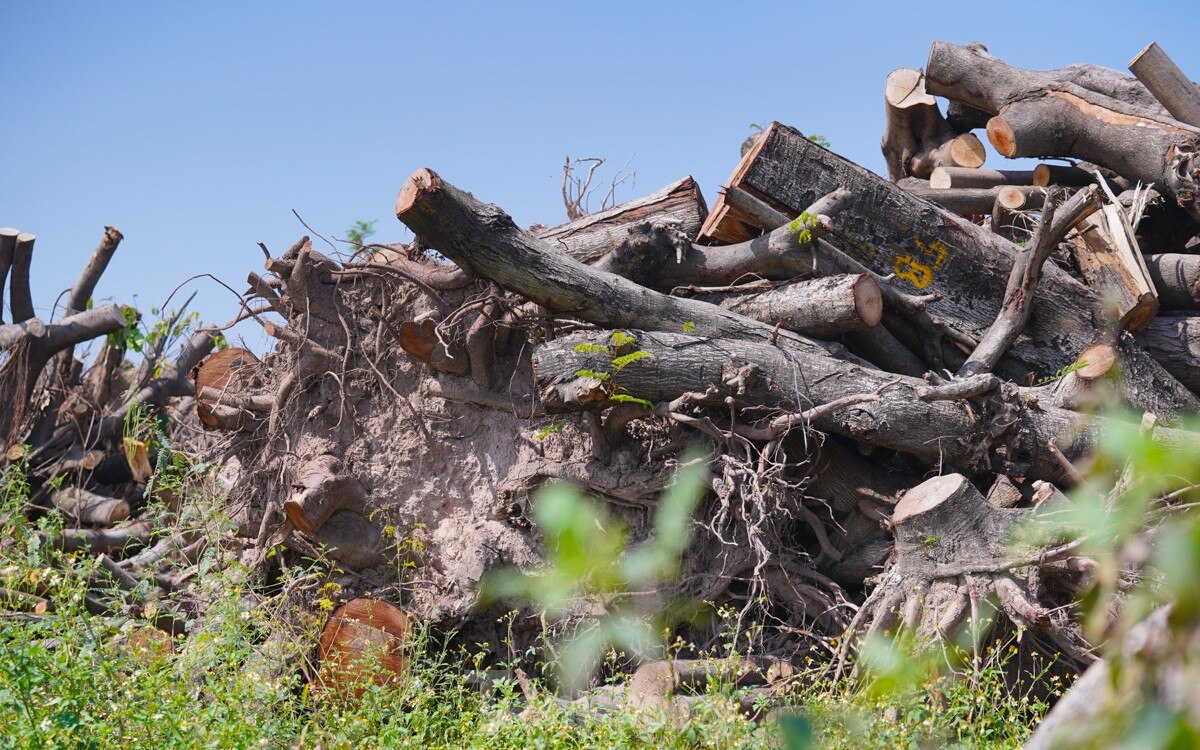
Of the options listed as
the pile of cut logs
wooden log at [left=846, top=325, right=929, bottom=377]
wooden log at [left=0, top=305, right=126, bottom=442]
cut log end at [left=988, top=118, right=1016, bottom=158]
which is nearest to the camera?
the pile of cut logs

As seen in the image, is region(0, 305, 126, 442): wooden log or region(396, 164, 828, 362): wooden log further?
region(0, 305, 126, 442): wooden log

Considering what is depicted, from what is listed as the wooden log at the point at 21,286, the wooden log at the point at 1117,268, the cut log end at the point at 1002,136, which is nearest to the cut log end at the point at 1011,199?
the cut log end at the point at 1002,136

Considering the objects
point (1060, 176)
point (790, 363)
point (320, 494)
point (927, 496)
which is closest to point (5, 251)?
point (320, 494)

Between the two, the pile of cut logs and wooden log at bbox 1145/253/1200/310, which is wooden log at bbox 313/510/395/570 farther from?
wooden log at bbox 1145/253/1200/310

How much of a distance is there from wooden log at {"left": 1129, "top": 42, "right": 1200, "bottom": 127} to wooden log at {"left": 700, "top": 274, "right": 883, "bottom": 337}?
3185mm

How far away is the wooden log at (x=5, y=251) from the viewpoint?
8875 millimetres

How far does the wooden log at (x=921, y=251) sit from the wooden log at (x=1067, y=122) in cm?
132

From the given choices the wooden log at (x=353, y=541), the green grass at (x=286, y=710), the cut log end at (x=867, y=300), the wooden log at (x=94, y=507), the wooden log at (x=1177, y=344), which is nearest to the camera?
the green grass at (x=286, y=710)

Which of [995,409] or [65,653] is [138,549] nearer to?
[65,653]

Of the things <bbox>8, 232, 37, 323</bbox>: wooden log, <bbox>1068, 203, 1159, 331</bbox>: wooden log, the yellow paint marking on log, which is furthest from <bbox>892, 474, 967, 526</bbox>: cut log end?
<bbox>8, 232, 37, 323</bbox>: wooden log

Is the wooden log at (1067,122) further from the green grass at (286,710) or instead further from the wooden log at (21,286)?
the wooden log at (21,286)

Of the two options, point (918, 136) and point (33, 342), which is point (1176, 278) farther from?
point (33, 342)

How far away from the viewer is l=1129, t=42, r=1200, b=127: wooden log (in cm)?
683

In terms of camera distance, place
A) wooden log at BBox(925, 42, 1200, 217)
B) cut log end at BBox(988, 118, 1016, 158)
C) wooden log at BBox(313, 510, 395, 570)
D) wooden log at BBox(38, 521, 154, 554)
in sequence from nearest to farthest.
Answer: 1. wooden log at BBox(313, 510, 395, 570)
2. wooden log at BBox(925, 42, 1200, 217)
3. cut log end at BBox(988, 118, 1016, 158)
4. wooden log at BBox(38, 521, 154, 554)
